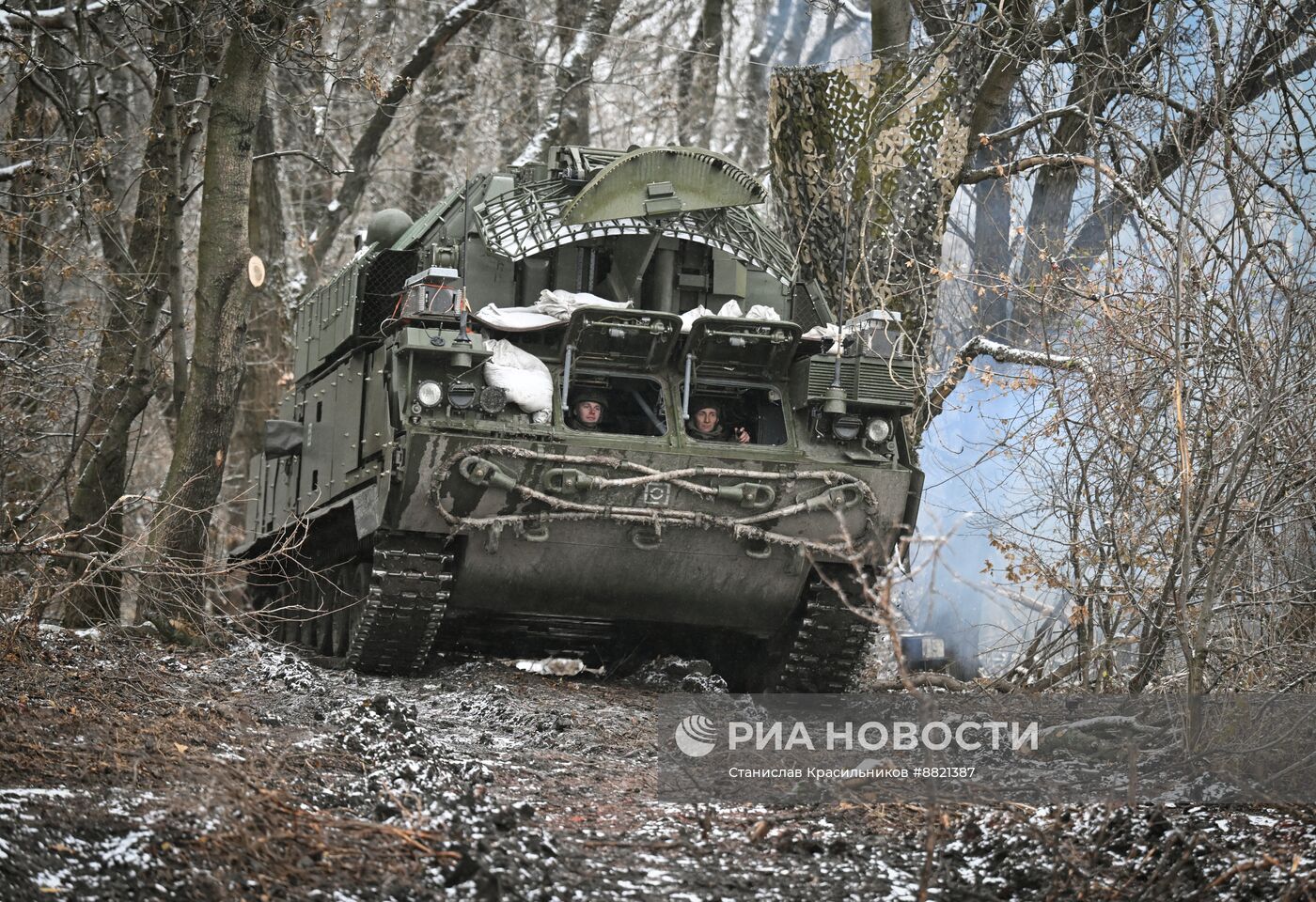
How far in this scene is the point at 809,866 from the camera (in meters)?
5.70

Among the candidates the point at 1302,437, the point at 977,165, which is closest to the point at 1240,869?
the point at 1302,437

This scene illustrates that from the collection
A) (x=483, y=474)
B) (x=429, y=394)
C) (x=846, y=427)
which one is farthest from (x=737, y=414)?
→ (x=429, y=394)

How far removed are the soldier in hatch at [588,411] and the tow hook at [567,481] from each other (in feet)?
2.11

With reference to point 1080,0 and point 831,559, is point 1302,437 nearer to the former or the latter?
point 831,559

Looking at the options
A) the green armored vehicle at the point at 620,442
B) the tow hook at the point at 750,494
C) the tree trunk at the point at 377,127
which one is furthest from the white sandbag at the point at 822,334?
the tree trunk at the point at 377,127

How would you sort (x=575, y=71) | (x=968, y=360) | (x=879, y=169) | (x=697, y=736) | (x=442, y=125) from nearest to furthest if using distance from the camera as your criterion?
(x=697, y=736)
(x=968, y=360)
(x=879, y=169)
(x=575, y=71)
(x=442, y=125)

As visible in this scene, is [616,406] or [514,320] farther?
[616,406]

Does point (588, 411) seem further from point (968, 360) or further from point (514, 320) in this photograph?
point (968, 360)

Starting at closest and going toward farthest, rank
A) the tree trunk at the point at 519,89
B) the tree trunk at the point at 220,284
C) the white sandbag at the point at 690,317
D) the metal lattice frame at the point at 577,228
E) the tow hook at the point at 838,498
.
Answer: the tow hook at the point at 838,498, the white sandbag at the point at 690,317, the metal lattice frame at the point at 577,228, the tree trunk at the point at 220,284, the tree trunk at the point at 519,89

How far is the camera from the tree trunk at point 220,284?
1134cm

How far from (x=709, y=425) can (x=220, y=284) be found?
361cm

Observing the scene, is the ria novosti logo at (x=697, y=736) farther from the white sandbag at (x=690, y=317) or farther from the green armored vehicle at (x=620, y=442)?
the white sandbag at (x=690, y=317)

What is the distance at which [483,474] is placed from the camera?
9.34 m

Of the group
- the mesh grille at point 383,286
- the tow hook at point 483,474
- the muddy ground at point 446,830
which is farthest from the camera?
the mesh grille at point 383,286
